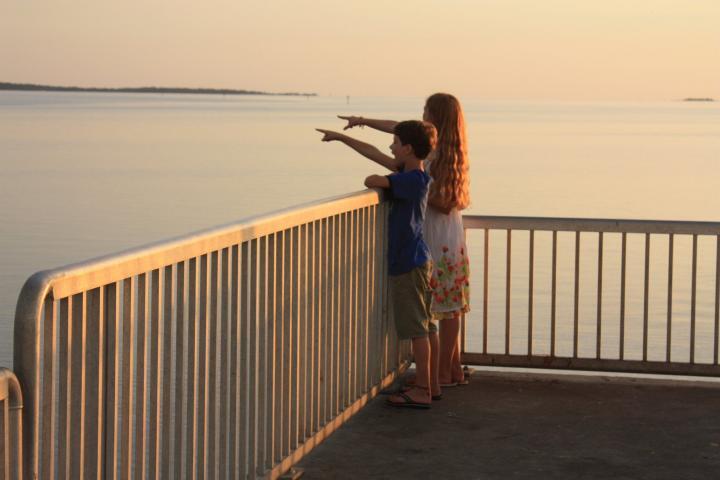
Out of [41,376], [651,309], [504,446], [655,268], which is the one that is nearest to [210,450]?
[41,376]

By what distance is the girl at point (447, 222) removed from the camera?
7188 millimetres

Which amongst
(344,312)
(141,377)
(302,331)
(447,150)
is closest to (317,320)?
(302,331)

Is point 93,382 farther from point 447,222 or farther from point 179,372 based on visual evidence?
point 447,222

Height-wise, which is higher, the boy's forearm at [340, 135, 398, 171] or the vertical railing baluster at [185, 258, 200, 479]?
the boy's forearm at [340, 135, 398, 171]

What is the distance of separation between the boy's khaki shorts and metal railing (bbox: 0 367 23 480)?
3.80 metres

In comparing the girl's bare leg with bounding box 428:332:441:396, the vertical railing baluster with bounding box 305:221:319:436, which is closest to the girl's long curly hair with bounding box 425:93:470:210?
the girl's bare leg with bounding box 428:332:441:396

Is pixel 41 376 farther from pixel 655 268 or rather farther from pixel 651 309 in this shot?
pixel 655 268

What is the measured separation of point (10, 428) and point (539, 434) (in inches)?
146

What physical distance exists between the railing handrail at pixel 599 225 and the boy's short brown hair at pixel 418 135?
86cm

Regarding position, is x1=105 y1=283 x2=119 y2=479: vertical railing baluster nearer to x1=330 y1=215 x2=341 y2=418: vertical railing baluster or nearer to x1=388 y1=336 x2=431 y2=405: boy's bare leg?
x1=330 y1=215 x2=341 y2=418: vertical railing baluster

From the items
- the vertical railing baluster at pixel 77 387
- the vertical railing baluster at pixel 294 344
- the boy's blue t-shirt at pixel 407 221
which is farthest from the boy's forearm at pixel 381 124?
the vertical railing baluster at pixel 77 387

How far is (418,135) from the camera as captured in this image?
22.4 feet

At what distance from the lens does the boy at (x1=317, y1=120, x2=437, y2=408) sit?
6.88m

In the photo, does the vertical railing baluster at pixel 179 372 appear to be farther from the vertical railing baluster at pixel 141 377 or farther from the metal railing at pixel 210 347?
the vertical railing baluster at pixel 141 377
